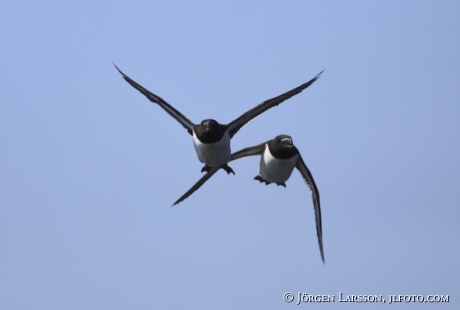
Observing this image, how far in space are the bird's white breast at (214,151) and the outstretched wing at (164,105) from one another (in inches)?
35.1

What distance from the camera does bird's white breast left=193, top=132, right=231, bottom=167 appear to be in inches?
1548

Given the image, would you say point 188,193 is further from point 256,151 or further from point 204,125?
point 204,125

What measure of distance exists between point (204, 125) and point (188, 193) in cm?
644

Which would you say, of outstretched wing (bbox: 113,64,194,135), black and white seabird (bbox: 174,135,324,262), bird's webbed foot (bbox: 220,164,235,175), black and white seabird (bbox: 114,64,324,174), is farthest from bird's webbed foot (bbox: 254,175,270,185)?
outstretched wing (bbox: 113,64,194,135)

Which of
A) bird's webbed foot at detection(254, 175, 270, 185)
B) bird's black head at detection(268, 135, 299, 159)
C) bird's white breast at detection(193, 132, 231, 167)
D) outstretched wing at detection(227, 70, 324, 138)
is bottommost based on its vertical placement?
bird's webbed foot at detection(254, 175, 270, 185)

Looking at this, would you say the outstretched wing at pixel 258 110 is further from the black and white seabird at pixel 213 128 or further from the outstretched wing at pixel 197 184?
the outstretched wing at pixel 197 184

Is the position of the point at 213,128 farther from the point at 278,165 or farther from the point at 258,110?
the point at 278,165

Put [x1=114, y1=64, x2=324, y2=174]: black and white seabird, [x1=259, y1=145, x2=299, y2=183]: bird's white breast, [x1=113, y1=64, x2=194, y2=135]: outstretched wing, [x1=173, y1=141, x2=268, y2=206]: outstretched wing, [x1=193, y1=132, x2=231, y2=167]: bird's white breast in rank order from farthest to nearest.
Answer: [x1=173, y1=141, x2=268, y2=206]: outstretched wing → [x1=259, y1=145, x2=299, y2=183]: bird's white breast → [x1=113, y1=64, x2=194, y2=135]: outstretched wing → [x1=193, y1=132, x2=231, y2=167]: bird's white breast → [x1=114, y1=64, x2=324, y2=174]: black and white seabird

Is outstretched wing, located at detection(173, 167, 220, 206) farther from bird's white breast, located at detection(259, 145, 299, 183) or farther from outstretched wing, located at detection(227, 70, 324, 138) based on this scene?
outstretched wing, located at detection(227, 70, 324, 138)

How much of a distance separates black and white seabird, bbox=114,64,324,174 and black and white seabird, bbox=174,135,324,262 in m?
2.53

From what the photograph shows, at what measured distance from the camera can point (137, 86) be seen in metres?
40.8

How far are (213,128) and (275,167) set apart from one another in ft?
16.2

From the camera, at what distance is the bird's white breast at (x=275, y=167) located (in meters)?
42.8

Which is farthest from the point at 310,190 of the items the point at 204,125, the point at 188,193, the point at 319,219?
the point at 204,125
